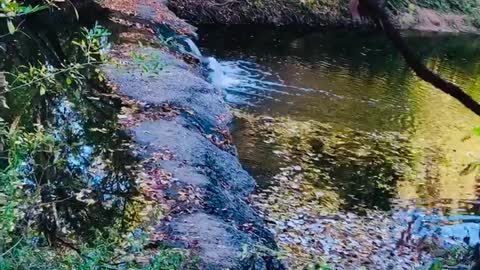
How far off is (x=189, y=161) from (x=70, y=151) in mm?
1485

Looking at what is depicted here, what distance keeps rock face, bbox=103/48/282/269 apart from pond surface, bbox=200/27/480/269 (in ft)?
1.40

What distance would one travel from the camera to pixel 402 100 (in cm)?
1375

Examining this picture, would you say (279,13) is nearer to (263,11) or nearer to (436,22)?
(263,11)

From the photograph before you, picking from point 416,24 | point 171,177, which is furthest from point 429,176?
point 416,24

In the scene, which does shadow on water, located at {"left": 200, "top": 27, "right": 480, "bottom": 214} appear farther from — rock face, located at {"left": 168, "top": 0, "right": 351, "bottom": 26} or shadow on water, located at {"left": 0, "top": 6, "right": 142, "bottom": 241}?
shadow on water, located at {"left": 0, "top": 6, "right": 142, "bottom": 241}

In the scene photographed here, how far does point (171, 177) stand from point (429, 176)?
4245mm

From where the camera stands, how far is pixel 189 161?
711cm

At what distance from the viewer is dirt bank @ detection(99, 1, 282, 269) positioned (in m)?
5.06

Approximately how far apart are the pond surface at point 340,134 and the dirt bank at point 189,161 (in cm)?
45

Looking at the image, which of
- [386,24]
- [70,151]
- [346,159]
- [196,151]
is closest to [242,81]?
[346,159]

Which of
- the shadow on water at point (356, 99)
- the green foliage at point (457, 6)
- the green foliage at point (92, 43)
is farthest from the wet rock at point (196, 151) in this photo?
the green foliage at point (457, 6)

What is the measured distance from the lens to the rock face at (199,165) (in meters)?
5.09

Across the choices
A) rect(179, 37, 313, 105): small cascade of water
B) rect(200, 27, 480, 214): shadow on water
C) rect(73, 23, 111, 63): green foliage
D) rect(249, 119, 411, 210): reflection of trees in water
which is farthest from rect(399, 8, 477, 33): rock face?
rect(73, 23, 111, 63): green foliage

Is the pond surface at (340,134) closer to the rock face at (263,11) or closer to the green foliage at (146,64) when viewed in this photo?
the rock face at (263,11)
